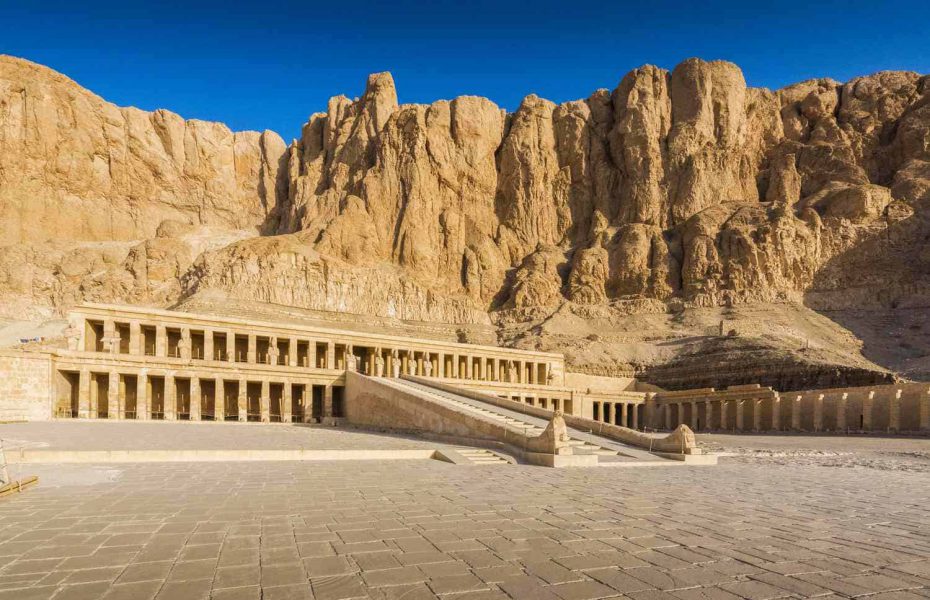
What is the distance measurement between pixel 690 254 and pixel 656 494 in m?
77.6

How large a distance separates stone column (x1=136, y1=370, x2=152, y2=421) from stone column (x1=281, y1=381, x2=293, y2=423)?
24.0 feet

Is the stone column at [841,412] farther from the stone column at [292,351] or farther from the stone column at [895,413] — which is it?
the stone column at [292,351]

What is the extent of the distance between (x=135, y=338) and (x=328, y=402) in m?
11.5

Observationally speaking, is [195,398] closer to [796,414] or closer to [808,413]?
[796,414]

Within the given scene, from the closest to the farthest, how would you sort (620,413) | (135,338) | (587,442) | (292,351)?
(587,442) → (135,338) → (292,351) → (620,413)

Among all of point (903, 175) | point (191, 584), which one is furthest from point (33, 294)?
point (903, 175)

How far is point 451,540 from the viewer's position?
6426 millimetres

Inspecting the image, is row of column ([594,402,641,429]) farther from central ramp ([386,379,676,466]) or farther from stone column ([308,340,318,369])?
central ramp ([386,379,676,466])

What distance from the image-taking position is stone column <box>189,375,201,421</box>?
111 ft

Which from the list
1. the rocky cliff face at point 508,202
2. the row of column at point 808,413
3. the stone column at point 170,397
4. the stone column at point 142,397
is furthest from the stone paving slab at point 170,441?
the rocky cliff face at point 508,202

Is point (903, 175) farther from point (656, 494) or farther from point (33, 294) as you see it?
point (33, 294)

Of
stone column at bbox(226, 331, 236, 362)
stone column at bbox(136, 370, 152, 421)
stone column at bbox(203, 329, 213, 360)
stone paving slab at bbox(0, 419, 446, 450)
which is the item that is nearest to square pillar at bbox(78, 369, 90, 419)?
stone column at bbox(136, 370, 152, 421)

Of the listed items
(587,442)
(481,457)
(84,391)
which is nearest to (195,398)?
(84,391)

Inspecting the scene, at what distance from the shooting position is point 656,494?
401 inches
